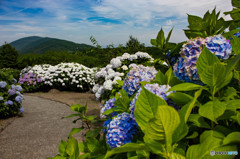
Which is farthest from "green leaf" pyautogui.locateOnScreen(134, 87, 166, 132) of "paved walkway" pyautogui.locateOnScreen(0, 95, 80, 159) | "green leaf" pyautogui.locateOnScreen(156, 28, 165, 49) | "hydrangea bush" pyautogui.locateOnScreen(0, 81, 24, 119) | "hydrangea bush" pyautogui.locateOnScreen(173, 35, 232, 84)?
"hydrangea bush" pyautogui.locateOnScreen(0, 81, 24, 119)

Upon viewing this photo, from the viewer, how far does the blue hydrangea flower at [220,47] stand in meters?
Answer: 0.93

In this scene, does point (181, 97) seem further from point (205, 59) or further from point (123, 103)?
point (123, 103)

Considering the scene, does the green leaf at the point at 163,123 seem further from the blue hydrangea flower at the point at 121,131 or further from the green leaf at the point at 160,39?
the green leaf at the point at 160,39

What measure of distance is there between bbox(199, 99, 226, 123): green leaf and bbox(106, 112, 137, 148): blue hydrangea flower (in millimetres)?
409

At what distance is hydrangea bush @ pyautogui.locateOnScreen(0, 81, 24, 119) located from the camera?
21.1 feet

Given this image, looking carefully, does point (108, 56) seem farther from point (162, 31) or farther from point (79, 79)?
point (162, 31)

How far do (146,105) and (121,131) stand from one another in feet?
1.23

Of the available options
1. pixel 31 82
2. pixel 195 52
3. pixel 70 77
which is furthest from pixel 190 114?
pixel 31 82

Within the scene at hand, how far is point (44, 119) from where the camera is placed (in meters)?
6.84

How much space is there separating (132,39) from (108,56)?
14.3 feet

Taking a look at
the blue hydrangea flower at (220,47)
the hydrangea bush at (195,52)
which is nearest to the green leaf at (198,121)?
the hydrangea bush at (195,52)

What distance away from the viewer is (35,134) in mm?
5574

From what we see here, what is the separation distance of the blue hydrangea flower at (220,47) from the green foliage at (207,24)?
6.7 inches

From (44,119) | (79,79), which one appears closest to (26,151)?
(44,119)
